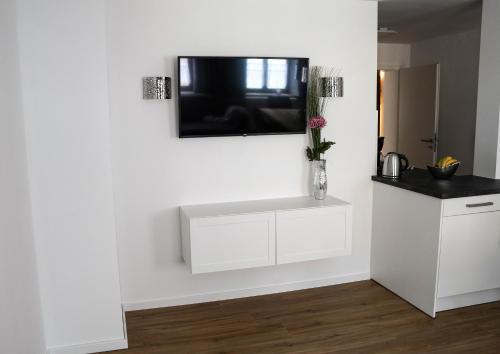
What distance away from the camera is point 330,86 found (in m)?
3.54

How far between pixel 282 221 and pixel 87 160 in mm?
1381

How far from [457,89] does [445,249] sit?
9.50 feet

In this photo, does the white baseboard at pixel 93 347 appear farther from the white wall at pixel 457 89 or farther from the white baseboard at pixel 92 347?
the white wall at pixel 457 89

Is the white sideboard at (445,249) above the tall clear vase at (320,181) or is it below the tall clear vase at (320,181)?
below

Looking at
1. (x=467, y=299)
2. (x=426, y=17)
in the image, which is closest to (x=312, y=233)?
(x=467, y=299)

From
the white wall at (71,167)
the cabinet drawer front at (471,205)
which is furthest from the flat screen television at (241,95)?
the cabinet drawer front at (471,205)

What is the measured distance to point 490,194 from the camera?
10.6 ft

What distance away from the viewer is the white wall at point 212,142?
321cm

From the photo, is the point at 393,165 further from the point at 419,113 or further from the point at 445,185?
the point at 419,113

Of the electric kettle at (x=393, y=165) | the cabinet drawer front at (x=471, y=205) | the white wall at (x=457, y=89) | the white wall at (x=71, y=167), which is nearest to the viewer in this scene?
the white wall at (x=71, y=167)

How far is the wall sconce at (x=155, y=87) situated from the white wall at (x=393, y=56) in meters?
3.59

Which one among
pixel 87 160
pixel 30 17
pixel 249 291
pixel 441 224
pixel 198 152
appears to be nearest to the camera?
pixel 30 17

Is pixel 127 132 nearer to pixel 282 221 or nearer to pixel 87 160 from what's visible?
pixel 87 160

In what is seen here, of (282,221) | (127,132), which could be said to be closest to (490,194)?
(282,221)
